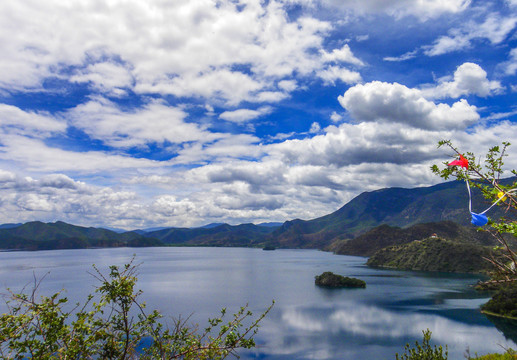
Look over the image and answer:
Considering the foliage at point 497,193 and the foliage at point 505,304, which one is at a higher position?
the foliage at point 497,193

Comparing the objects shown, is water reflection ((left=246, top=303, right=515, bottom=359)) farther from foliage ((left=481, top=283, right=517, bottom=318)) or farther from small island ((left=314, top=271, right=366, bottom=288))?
small island ((left=314, top=271, right=366, bottom=288))

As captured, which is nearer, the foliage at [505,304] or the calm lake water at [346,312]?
the calm lake water at [346,312]

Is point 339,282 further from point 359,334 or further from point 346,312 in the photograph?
point 359,334

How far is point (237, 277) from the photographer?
192125mm

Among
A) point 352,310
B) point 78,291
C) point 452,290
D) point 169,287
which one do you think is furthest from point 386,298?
point 78,291

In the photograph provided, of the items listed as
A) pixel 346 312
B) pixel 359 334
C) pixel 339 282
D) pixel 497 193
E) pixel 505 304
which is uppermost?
pixel 497 193

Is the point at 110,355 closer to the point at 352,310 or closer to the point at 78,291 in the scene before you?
the point at 352,310

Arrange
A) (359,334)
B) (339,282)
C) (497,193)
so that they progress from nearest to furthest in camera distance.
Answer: (497,193)
(359,334)
(339,282)

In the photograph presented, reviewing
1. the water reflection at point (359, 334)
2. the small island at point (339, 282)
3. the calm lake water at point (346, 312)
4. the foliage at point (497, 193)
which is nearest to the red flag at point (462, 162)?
the foliage at point (497, 193)

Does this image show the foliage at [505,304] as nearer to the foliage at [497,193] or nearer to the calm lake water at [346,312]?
the calm lake water at [346,312]

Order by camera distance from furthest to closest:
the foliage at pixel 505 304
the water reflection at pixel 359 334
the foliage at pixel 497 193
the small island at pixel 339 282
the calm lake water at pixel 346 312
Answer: the small island at pixel 339 282 → the foliage at pixel 505 304 → the calm lake water at pixel 346 312 → the water reflection at pixel 359 334 → the foliage at pixel 497 193

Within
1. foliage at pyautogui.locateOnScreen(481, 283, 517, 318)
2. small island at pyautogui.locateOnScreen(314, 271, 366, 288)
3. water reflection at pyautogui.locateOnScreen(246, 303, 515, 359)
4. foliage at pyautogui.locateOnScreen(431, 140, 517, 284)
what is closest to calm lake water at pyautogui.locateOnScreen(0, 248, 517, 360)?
water reflection at pyautogui.locateOnScreen(246, 303, 515, 359)

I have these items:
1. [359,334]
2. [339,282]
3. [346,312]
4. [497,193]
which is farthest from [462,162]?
[339,282]

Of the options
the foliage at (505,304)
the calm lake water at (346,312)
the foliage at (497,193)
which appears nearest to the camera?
the foliage at (497,193)
